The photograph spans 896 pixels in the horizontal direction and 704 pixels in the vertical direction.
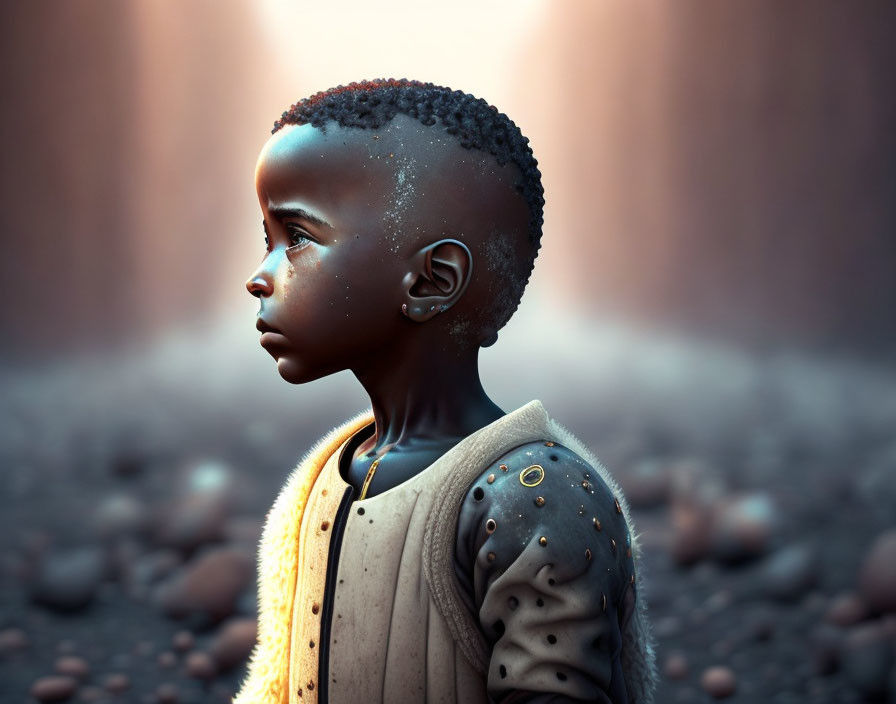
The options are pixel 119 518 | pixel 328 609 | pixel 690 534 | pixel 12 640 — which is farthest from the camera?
pixel 119 518

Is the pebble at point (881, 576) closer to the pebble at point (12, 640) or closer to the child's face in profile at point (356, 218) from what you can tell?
the child's face in profile at point (356, 218)

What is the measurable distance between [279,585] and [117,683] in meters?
1.50

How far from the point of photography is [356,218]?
3.25 ft

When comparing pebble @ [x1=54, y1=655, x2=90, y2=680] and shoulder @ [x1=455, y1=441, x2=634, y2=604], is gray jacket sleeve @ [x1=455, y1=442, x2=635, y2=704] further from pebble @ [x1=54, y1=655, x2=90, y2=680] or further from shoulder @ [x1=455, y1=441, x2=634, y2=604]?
pebble @ [x1=54, y1=655, x2=90, y2=680]

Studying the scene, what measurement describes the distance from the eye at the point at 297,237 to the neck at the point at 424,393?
14cm

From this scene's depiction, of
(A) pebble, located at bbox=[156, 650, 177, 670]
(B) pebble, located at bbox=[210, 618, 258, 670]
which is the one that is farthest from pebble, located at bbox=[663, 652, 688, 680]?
(A) pebble, located at bbox=[156, 650, 177, 670]

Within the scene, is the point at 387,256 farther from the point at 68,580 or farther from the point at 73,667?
the point at 68,580

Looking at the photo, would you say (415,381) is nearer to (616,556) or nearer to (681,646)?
(616,556)

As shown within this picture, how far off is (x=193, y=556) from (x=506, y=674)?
6.44 ft

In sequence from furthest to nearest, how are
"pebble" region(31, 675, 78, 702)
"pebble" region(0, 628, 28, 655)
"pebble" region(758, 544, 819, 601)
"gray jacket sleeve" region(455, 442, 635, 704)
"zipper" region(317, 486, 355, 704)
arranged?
"pebble" region(758, 544, 819, 601), "pebble" region(0, 628, 28, 655), "pebble" region(31, 675, 78, 702), "zipper" region(317, 486, 355, 704), "gray jacket sleeve" region(455, 442, 635, 704)

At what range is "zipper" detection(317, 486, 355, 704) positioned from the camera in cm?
98

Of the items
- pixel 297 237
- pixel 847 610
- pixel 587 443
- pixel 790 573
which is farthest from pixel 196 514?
pixel 297 237

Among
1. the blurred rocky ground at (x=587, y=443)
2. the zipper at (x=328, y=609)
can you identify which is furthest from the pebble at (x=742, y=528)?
the zipper at (x=328, y=609)

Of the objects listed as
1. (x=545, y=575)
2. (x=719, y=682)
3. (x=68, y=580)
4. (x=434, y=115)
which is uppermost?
(x=68, y=580)
